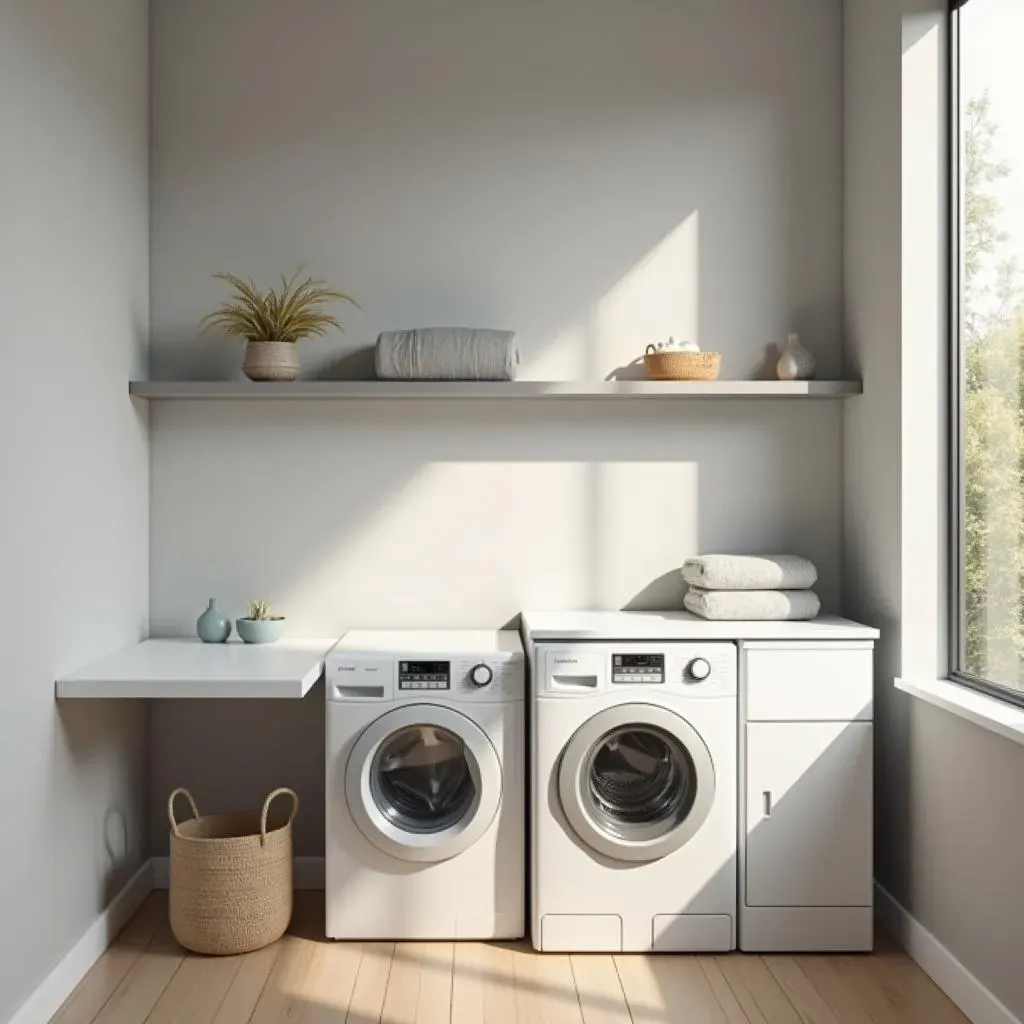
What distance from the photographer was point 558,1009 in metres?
2.70

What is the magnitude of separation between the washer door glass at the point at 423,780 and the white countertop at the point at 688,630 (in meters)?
0.40

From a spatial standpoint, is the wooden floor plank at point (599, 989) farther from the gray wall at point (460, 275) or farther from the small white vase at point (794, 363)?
the small white vase at point (794, 363)

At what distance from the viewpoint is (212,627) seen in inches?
133

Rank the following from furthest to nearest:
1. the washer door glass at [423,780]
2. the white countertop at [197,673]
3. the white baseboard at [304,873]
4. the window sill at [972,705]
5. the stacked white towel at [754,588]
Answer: the white baseboard at [304,873]
the stacked white towel at [754,588]
the washer door glass at [423,780]
the white countertop at [197,673]
the window sill at [972,705]

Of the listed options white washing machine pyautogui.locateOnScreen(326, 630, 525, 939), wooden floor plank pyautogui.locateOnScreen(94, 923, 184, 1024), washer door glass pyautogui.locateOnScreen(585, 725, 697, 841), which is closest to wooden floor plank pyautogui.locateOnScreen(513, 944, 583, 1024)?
white washing machine pyautogui.locateOnScreen(326, 630, 525, 939)

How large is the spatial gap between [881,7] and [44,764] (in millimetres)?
3055

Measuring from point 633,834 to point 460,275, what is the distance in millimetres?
1778

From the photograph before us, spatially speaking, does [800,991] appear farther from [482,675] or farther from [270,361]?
[270,361]

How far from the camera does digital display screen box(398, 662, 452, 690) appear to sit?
3.05 metres

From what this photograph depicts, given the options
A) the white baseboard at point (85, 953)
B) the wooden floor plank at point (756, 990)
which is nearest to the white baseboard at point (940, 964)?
the wooden floor plank at point (756, 990)

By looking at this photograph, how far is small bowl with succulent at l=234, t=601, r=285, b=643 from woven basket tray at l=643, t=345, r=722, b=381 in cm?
138

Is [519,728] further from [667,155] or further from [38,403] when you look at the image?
[667,155]

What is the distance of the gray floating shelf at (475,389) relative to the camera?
3.31 m

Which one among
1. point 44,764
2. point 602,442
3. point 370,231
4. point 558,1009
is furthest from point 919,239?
point 44,764
